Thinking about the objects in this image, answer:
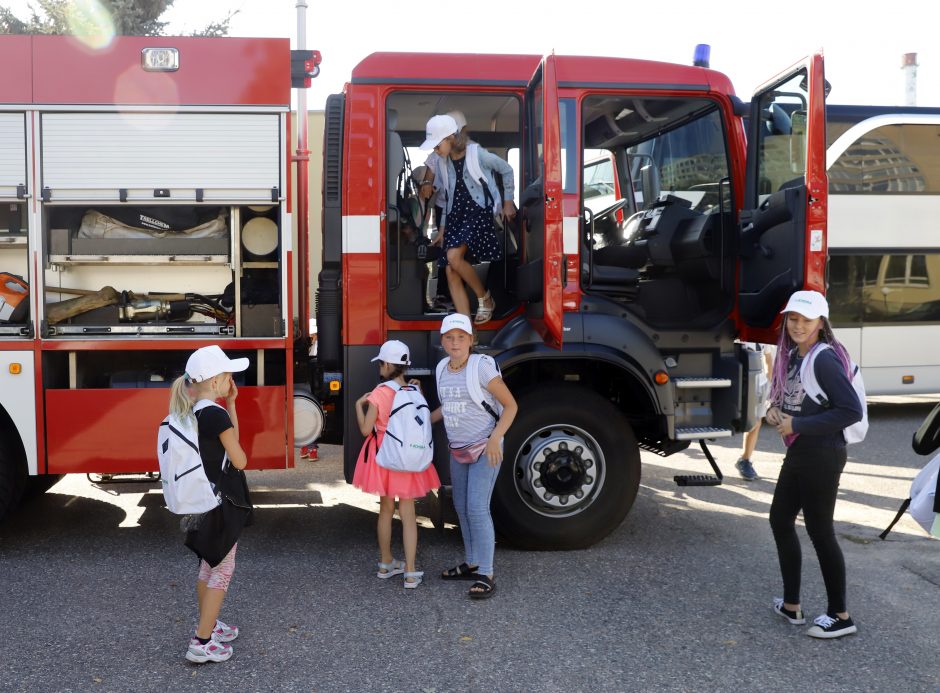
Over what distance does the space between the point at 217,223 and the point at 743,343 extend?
330 centimetres

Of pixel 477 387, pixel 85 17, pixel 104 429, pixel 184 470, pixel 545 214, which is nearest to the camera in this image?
pixel 184 470

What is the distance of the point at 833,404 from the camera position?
3910 mm

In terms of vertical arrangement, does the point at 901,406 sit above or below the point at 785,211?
below

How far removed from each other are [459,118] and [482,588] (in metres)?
2.72

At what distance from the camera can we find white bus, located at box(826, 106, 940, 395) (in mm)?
10414

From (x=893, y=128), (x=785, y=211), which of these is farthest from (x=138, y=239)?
(x=893, y=128)

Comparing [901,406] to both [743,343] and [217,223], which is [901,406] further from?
[217,223]

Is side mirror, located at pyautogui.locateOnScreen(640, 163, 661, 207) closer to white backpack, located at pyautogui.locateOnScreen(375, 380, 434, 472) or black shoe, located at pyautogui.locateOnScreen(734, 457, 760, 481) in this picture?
white backpack, located at pyautogui.locateOnScreen(375, 380, 434, 472)

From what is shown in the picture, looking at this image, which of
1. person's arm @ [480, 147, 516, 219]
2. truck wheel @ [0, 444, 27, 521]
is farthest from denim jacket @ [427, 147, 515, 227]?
truck wheel @ [0, 444, 27, 521]

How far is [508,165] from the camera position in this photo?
528cm

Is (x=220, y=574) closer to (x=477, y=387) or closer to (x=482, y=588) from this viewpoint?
(x=482, y=588)

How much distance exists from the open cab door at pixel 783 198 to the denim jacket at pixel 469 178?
1.49 meters

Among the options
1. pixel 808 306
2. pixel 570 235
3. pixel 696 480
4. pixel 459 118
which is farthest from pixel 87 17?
pixel 808 306

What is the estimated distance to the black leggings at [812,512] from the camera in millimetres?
3949
